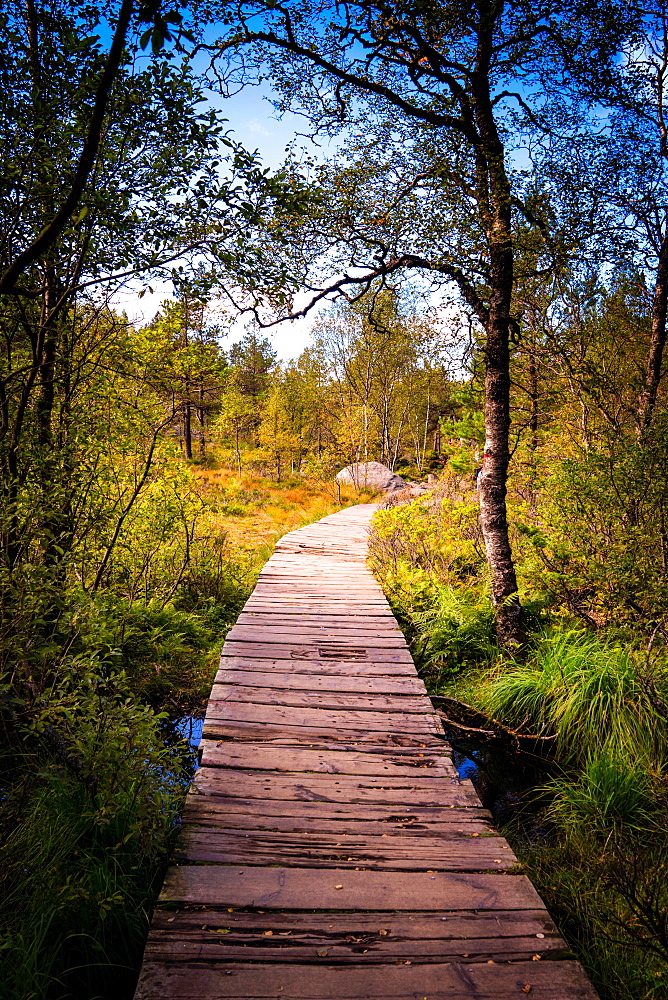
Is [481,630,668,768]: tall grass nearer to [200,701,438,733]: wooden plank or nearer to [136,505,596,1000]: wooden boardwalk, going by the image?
[136,505,596,1000]: wooden boardwalk

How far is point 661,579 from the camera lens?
15.2 feet

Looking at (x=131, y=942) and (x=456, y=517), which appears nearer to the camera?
(x=131, y=942)

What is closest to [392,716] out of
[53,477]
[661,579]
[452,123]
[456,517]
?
[661,579]

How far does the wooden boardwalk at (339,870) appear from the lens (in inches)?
79.2

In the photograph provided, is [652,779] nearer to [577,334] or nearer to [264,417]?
[577,334]

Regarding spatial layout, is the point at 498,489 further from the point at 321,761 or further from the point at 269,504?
the point at 269,504

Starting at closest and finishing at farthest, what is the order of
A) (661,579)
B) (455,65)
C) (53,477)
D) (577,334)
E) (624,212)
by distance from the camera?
1. (53,477)
2. (661,579)
3. (455,65)
4. (624,212)
5. (577,334)

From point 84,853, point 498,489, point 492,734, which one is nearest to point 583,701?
point 492,734

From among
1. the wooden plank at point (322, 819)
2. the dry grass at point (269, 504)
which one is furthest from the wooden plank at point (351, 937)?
the dry grass at point (269, 504)

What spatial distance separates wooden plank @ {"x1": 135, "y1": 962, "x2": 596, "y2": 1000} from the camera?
193 centimetres

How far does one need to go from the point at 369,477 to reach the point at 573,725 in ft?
65.2

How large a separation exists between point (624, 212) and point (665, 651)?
5.71 m

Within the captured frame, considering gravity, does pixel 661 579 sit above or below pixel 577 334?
below

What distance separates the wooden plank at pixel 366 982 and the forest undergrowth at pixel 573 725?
40 cm
